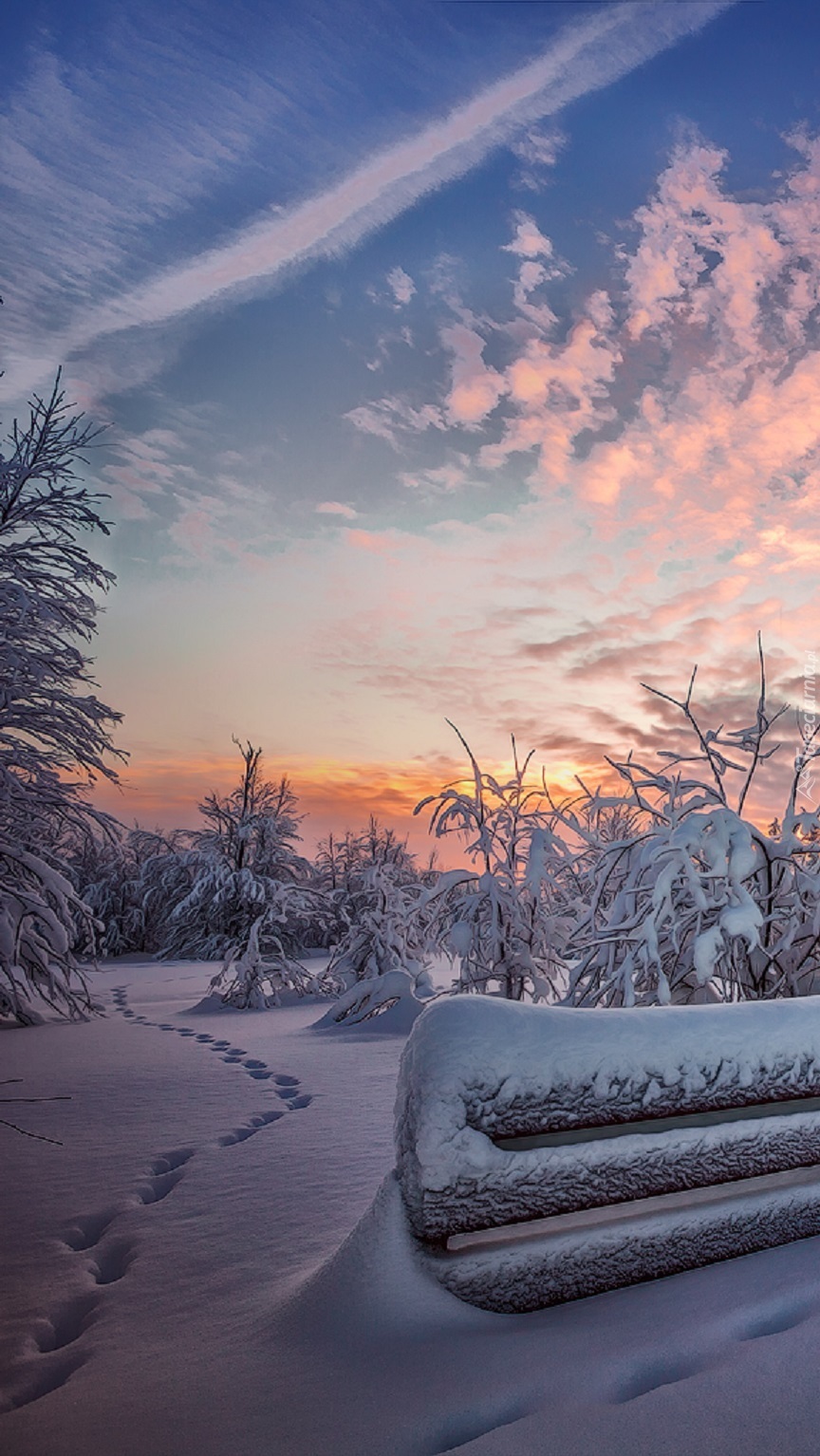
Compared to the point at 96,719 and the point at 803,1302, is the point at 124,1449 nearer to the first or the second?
the point at 803,1302

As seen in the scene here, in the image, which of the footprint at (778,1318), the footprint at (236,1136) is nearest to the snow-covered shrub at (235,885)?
the footprint at (236,1136)

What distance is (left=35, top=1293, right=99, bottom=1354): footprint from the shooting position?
201 cm

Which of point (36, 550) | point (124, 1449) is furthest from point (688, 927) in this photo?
point (36, 550)

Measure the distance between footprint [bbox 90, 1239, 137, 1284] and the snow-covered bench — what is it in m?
1.18

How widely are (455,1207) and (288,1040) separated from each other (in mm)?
5732

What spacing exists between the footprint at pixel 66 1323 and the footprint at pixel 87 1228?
42 centimetres

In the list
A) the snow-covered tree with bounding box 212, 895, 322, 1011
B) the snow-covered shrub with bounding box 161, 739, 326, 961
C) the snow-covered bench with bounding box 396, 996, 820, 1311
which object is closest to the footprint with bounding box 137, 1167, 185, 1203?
the snow-covered bench with bounding box 396, 996, 820, 1311

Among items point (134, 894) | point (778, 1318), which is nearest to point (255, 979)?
point (778, 1318)

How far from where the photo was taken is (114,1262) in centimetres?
249

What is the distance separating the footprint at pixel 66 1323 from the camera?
2012mm

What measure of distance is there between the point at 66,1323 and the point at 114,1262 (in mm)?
401

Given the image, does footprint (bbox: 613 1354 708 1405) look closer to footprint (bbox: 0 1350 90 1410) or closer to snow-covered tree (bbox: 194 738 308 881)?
footprint (bbox: 0 1350 90 1410)

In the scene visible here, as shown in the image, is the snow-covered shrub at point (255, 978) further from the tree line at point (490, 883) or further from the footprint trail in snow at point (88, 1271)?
the footprint trail in snow at point (88, 1271)

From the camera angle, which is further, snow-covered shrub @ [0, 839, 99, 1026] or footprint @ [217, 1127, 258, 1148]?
snow-covered shrub @ [0, 839, 99, 1026]
